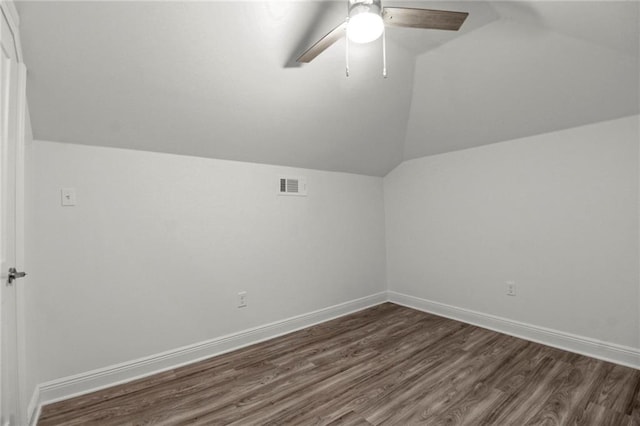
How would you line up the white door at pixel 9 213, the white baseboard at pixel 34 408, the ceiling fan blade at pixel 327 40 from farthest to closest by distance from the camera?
the white baseboard at pixel 34 408 < the ceiling fan blade at pixel 327 40 < the white door at pixel 9 213

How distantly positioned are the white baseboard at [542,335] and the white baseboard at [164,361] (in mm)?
1198

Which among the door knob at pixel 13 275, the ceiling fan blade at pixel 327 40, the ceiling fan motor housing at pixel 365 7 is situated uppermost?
the ceiling fan motor housing at pixel 365 7

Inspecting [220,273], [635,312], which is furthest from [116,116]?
[635,312]

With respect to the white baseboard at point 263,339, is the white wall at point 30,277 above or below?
above

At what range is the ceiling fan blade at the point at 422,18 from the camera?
140cm

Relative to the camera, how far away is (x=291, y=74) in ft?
7.07

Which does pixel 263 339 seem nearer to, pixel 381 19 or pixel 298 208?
pixel 298 208

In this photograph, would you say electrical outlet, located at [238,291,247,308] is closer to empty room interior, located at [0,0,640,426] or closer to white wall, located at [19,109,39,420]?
empty room interior, located at [0,0,640,426]

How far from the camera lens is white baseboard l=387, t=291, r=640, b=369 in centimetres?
225

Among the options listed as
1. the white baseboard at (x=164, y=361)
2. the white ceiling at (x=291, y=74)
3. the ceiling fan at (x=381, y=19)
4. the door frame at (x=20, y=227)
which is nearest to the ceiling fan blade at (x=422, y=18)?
the ceiling fan at (x=381, y=19)

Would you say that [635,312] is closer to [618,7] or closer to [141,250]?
[618,7]

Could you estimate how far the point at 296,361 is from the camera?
2402 millimetres

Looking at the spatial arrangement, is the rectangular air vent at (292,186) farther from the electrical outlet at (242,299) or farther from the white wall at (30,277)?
the white wall at (30,277)

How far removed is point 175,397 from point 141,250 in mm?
1021
